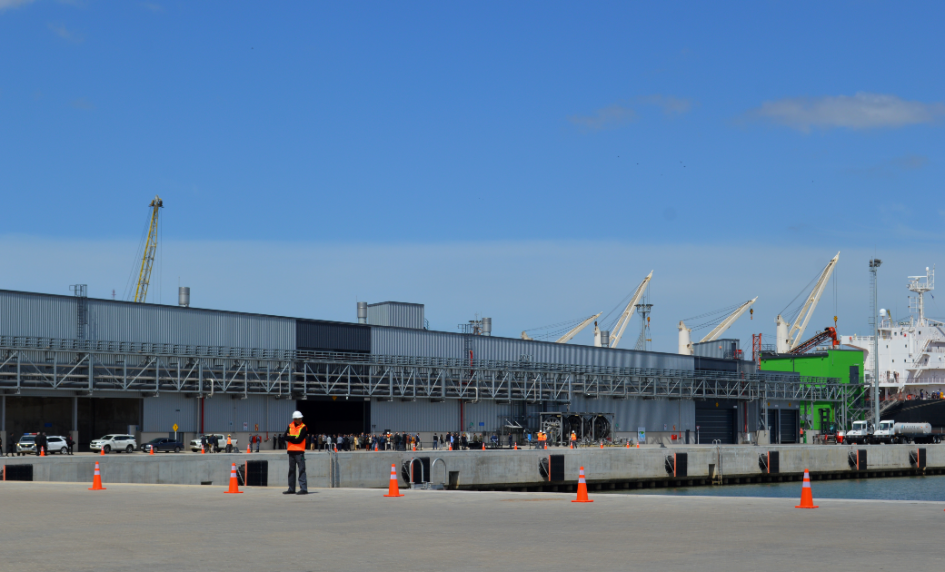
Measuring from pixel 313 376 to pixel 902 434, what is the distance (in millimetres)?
50743

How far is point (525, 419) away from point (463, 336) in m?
8.63

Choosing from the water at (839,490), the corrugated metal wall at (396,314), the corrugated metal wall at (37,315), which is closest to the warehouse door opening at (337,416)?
the corrugated metal wall at (396,314)

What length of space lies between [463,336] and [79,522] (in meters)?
70.1

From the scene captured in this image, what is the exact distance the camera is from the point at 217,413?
70.4 meters

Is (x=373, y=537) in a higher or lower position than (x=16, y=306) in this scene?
lower

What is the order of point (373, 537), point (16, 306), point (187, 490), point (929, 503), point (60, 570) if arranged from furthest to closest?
point (16, 306) → point (187, 490) → point (929, 503) → point (373, 537) → point (60, 570)

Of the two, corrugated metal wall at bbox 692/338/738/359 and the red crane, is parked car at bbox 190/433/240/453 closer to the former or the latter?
corrugated metal wall at bbox 692/338/738/359

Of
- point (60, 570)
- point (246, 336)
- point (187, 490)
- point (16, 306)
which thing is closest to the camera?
point (60, 570)

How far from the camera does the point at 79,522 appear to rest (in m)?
17.6

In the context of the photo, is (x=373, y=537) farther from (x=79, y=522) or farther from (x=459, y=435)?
(x=459, y=435)

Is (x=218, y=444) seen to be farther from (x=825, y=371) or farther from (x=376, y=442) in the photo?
(x=825, y=371)

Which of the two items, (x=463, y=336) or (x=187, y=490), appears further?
(x=463, y=336)

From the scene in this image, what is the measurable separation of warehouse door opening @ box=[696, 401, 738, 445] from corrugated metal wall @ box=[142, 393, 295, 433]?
45250 millimetres

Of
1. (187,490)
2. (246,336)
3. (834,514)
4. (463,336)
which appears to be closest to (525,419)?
(463,336)
